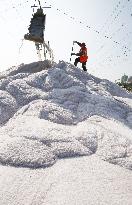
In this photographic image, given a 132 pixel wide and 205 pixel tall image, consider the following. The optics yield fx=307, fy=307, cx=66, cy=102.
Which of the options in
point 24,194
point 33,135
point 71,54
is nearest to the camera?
point 24,194

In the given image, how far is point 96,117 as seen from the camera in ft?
34.8

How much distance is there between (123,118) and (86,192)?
534cm

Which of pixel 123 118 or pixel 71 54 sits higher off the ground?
pixel 71 54

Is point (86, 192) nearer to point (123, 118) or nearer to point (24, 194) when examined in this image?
point (24, 194)

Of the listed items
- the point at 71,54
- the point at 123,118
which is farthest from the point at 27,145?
the point at 71,54

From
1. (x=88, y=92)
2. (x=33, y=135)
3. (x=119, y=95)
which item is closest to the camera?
(x=33, y=135)

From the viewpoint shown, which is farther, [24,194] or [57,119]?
[57,119]

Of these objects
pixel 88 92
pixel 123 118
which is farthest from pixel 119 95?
pixel 123 118

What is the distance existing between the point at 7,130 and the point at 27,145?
1489 millimetres

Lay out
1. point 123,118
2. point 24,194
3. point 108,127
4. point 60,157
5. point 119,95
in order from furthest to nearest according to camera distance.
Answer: point 119,95 < point 123,118 < point 108,127 < point 60,157 < point 24,194

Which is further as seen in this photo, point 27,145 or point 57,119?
point 57,119

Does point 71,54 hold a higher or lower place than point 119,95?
higher

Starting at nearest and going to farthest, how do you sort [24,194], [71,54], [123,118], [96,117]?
[24,194] → [96,117] → [123,118] → [71,54]

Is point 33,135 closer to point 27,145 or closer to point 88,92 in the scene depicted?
point 27,145
